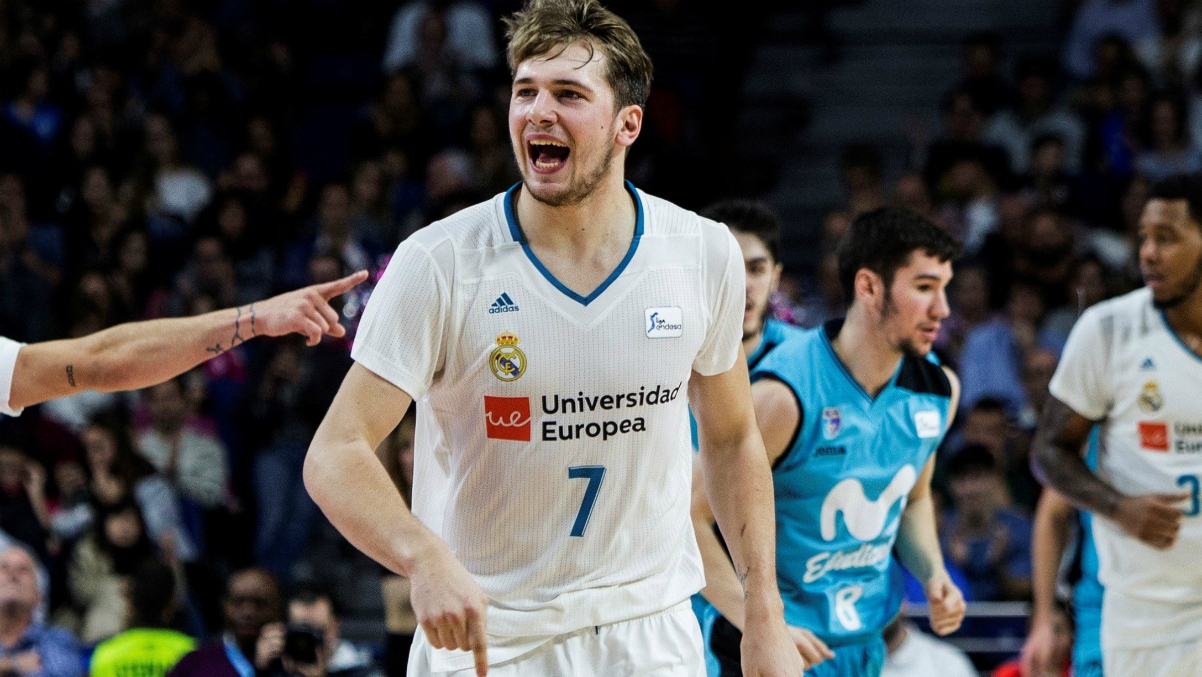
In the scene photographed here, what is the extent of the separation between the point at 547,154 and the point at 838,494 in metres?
2.11

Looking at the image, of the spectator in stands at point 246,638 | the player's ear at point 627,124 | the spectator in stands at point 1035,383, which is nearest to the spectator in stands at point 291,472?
the spectator in stands at point 246,638

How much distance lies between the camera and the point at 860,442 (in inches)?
215

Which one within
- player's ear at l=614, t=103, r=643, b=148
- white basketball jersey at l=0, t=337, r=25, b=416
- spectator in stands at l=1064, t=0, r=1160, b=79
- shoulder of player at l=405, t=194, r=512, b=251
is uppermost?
spectator in stands at l=1064, t=0, r=1160, b=79

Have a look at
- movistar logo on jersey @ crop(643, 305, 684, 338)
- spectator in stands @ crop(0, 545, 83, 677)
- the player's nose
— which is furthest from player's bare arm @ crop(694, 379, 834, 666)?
spectator in stands @ crop(0, 545, 83, 677)

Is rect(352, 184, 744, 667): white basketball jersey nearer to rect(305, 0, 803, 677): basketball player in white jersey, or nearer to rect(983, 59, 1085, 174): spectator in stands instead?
rect(305, 0, 803, 677): basketball player in white jersey

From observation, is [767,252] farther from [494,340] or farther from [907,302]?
[494,340]

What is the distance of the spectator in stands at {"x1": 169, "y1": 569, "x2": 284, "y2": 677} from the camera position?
6.64 m

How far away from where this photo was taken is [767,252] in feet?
20.5

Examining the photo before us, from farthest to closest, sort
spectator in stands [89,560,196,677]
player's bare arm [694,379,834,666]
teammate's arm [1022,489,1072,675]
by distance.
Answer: spectator in stands [89,560,196,677]
teammate's arm [1022,489,1072,675]
player's bare arm [694,379,834,666]

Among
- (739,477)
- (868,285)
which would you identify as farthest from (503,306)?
(868,285)

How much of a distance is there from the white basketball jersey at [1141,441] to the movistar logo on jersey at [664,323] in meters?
2.81

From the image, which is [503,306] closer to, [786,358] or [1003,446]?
[786,358]

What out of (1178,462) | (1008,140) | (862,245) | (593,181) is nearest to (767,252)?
(862,245)

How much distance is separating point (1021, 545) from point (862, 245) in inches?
155
